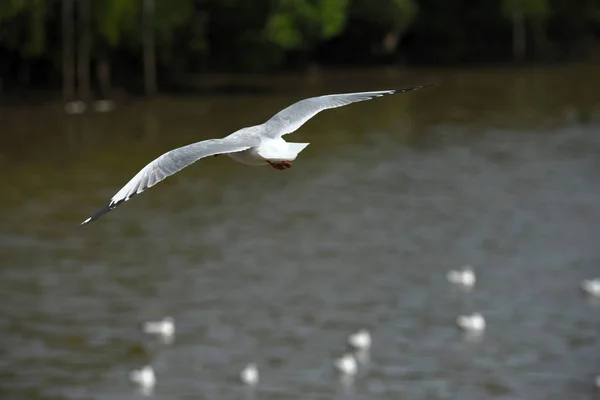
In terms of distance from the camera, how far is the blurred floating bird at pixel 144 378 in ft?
66.6

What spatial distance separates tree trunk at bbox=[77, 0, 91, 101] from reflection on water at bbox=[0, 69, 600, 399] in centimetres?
353

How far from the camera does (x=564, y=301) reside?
78.7ft

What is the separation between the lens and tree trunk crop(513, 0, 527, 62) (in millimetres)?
60719

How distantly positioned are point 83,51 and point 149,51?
240 cm

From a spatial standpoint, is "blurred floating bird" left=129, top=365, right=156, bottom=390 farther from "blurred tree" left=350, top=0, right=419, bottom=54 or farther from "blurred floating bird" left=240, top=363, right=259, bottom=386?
"blurred tree" left=350, top=0, right=419, bottom=54

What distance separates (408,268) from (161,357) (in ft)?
21.0

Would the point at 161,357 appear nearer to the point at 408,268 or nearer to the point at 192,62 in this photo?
the point at 408,268

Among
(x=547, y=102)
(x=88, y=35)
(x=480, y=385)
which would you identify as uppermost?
(x=88, y=35)

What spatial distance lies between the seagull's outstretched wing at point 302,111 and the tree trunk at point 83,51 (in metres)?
37.9

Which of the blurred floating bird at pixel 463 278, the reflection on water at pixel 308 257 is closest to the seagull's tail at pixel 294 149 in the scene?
the reflection on water at pixel 308 257

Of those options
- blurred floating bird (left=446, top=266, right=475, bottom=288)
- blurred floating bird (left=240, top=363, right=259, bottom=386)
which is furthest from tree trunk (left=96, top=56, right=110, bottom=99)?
blurred floating bird (left=240, top=363, right=259, bottom=386)

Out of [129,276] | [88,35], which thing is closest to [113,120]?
[88,35]

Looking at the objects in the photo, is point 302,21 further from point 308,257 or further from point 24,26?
point 308,257

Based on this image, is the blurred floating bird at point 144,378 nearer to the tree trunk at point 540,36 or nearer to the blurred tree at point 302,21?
the blurred tree at point 302,21
